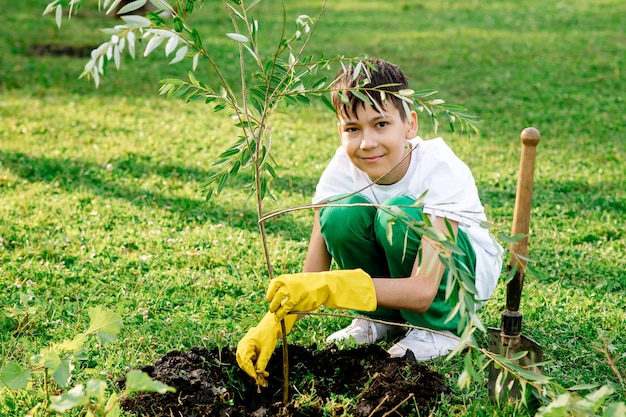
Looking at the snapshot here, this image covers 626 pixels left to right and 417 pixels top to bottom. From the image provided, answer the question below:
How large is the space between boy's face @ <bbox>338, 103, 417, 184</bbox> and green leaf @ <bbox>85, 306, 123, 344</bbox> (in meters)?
0.95

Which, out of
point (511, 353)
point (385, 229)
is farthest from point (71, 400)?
point (511, 353)

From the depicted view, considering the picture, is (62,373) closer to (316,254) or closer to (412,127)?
(316,254)

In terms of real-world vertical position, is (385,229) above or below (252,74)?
below

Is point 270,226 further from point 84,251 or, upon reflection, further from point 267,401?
point 267,401

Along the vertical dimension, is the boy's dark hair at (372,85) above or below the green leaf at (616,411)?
above

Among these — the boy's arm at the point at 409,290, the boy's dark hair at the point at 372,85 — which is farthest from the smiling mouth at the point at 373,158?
the boy's arm at the point at 409,290

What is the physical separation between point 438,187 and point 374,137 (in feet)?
0.87

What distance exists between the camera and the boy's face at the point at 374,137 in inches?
100

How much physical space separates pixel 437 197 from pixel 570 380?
725 mm

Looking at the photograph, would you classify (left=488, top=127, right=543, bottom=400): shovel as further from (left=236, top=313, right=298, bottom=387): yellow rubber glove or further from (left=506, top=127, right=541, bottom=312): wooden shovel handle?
(left=236, top=313, right=298, bottom=387): yellow rubber glove

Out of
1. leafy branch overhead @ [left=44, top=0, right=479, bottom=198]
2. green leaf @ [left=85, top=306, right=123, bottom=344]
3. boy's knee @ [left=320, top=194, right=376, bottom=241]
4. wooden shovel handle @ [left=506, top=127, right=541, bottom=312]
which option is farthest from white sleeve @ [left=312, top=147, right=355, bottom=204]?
green leaf @ [left=85, top=306, right=123, bottom=344]

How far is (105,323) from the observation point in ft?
6.79

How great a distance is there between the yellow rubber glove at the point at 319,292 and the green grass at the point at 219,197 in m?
0.41

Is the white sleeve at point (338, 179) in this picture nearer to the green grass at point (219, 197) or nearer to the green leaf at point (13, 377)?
the green grass at point (219, 197)
